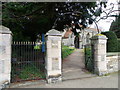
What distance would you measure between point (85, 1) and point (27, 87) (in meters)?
5.90

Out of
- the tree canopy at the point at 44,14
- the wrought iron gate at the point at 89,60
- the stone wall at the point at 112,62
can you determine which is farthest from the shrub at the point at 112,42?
the wrought iron gate at the point at 89,60

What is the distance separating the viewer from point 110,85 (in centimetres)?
458

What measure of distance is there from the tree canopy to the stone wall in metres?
3.02

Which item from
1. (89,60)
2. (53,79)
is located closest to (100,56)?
(89,60)

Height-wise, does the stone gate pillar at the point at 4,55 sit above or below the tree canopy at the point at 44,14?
below

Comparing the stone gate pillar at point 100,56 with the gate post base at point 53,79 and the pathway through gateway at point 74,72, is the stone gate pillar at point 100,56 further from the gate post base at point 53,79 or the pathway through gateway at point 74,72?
the gate post base at point 53,79

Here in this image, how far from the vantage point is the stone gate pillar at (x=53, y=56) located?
4984mm

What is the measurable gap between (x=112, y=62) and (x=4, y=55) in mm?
6034

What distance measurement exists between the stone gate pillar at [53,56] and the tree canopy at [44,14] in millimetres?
2522

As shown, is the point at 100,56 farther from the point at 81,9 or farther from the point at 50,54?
the point at 81,9

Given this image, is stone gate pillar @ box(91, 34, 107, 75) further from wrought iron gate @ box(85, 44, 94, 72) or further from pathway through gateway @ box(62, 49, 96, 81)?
pathway through gateway @ box(62, 49, 96, 81)

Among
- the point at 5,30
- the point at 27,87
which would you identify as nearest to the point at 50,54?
the point at 27,87

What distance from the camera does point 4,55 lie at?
445 centimetres

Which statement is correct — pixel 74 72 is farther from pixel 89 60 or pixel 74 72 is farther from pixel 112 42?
pixel 112 42
